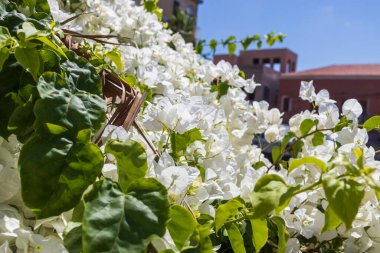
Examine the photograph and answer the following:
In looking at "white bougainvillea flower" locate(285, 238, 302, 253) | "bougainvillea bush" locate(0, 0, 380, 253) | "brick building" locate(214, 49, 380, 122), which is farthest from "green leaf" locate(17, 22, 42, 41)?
"brick building" locate(214, 49, 380, 122)

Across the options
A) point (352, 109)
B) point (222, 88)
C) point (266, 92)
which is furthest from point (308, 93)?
point (266, 92)

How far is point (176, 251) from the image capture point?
1.50ft

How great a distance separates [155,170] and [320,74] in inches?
766

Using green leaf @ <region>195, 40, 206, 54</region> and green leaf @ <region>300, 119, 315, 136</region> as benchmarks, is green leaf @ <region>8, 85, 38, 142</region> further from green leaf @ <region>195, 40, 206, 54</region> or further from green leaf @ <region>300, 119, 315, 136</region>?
green leaf @ <region>195, 40, 206, 54</region>

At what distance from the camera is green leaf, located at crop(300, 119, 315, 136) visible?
83 cm

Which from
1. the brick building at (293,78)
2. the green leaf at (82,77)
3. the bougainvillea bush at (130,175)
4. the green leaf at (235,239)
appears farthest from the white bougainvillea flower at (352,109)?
the brick building at (293,78)

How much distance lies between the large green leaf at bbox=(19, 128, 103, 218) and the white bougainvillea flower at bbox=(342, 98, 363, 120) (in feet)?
1.69

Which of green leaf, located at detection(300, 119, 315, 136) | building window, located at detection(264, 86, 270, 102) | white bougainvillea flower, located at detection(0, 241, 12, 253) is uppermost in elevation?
green leaf, located at detection(300, 119, 315, 136)

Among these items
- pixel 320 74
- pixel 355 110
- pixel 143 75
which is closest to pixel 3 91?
pixel 143 75

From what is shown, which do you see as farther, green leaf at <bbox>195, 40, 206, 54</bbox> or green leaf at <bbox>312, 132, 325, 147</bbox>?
green leaf at <bbox>195, 40, 206, 54</bbox>

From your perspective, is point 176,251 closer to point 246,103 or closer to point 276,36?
point 246,103

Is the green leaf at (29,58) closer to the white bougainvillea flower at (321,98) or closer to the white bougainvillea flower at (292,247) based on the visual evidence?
the white bougainvillea flower at (292,247)

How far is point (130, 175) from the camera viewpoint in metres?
0.45

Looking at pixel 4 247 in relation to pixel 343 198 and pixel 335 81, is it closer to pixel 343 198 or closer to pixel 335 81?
pixel 343 198
